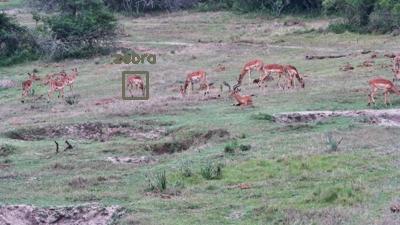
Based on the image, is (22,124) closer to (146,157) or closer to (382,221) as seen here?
(146,157)

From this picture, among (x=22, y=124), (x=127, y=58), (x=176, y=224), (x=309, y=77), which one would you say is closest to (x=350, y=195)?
(x=176, y=224)

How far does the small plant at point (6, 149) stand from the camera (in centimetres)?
1691

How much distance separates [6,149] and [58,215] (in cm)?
556

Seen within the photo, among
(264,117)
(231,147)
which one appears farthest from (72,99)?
(231,147)

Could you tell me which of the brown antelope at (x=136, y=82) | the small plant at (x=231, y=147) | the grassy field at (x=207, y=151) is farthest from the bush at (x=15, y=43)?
the small plant at (x=231, y=147)

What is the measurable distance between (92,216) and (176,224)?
145 centimetres

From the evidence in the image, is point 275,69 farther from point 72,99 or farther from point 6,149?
point 6,149

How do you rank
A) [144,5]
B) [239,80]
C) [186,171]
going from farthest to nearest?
1. [144,5]
2. [239,80]
3. [186,171]

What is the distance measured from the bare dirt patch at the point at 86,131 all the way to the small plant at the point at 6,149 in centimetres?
185

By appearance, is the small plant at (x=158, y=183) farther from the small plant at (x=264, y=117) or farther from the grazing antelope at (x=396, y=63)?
the grazing antelope at (x=396, y=63)

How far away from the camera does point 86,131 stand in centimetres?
1936

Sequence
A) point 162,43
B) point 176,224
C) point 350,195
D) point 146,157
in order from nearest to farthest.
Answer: point 176,224 < point 350,195 < point 146,157 < point 162,43

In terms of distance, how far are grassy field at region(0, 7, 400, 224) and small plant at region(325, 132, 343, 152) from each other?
0.09 m

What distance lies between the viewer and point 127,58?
108 ft
